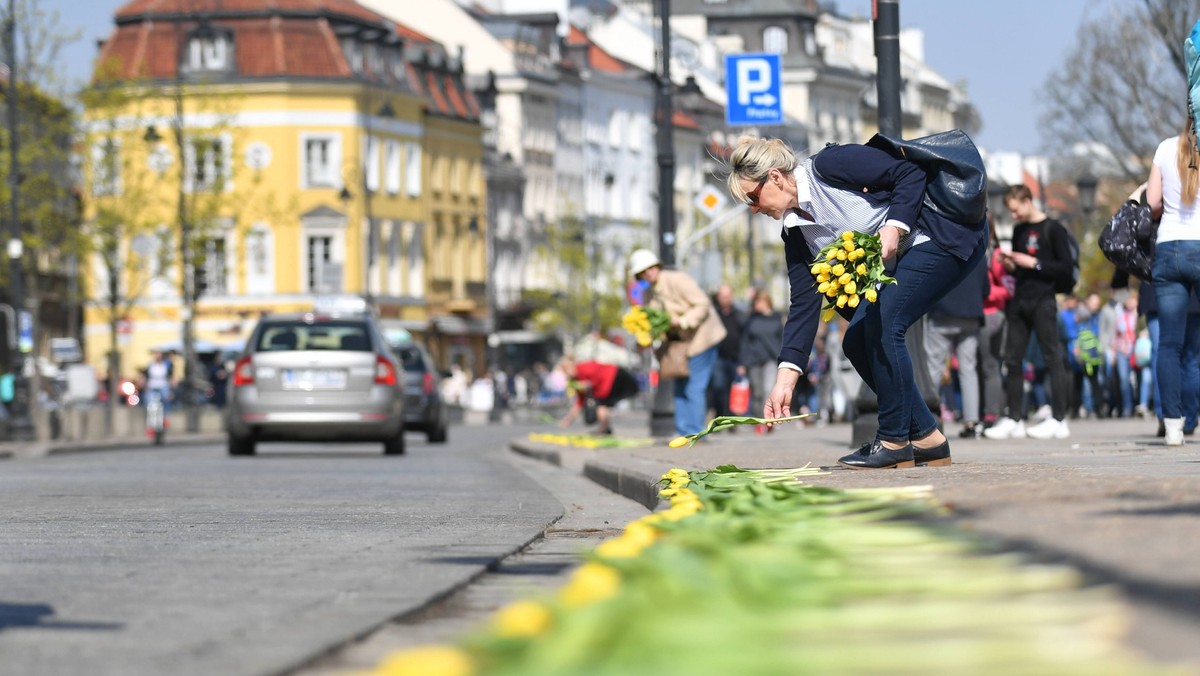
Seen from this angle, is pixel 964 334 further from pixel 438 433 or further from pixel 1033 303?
pixel 438 433

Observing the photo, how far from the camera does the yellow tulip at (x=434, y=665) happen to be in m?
4.21

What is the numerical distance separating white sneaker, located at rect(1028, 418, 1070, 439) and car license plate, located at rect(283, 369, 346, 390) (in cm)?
900

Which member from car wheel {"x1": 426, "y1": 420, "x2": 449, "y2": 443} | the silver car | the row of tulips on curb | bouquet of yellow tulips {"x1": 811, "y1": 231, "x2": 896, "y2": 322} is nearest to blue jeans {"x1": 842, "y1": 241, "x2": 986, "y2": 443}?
bouquet of yellow tulips {"x1": 811, "y1": 231, "x2": 896, "y2": 322}

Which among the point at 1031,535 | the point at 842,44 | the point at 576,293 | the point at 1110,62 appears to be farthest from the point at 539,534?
the point at 842,44

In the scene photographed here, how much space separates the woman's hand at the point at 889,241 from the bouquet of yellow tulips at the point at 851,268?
1.2 inches

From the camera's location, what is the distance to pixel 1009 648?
4.39 meters

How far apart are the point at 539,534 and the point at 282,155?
8376 centimetres

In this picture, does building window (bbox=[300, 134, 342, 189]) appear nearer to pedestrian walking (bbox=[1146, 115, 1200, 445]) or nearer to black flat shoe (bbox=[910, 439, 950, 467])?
pedestrian walking (bbox=[1146, 115, 1200, 445])

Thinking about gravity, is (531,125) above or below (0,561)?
above

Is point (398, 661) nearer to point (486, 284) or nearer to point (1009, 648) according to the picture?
point (1009, 648)

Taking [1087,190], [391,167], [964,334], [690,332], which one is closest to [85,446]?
[690,332]

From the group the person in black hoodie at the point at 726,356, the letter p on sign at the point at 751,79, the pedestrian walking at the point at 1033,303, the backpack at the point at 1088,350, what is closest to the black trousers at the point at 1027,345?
the pedestrian walking at the point at 1033,303

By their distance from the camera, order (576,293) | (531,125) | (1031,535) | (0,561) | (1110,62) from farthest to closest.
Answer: (531,125)
(576,293)
(1110,62)
(0,561)
(1031,535)

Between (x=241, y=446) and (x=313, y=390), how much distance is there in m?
1.28
